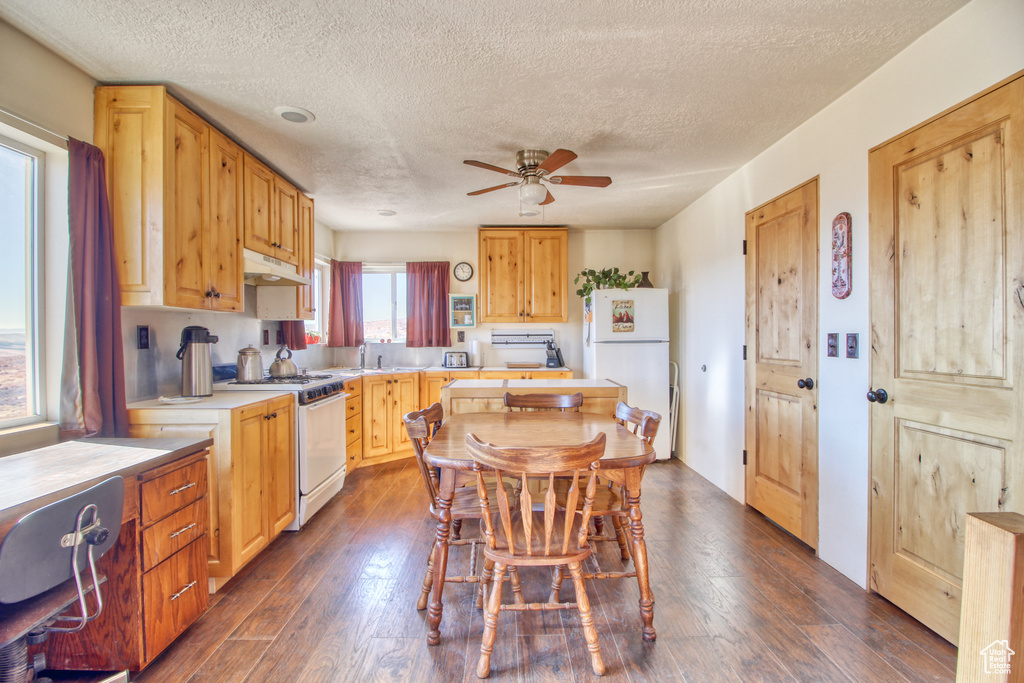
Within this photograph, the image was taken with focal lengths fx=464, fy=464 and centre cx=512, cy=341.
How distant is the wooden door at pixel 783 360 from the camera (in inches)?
101

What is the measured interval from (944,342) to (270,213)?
3.72 m

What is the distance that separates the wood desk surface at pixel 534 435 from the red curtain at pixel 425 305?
2772mm

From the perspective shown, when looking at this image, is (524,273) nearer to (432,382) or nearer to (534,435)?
(432,382)

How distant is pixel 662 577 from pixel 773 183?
245 cm

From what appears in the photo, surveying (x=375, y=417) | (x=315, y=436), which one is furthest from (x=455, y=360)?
(x=315, y=436)

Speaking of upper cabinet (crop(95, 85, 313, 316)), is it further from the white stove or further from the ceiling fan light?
the ceiling fan light

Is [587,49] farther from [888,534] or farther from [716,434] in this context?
[716,434]

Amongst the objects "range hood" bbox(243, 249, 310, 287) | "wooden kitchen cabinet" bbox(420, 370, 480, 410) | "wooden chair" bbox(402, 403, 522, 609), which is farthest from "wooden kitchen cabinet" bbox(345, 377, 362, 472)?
"wooden chair" bbox(402, 403, 522, 609)

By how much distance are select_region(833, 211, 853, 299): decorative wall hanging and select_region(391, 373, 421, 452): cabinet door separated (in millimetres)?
3545

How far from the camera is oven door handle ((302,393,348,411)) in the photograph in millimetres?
3000

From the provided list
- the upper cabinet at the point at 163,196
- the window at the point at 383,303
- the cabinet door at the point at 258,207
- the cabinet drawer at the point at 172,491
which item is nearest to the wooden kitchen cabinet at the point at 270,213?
the cabinet door at the point at 258,207

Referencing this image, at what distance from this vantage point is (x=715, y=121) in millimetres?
2586

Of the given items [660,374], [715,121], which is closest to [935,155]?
[715,121]

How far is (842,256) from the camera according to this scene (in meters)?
2.33
